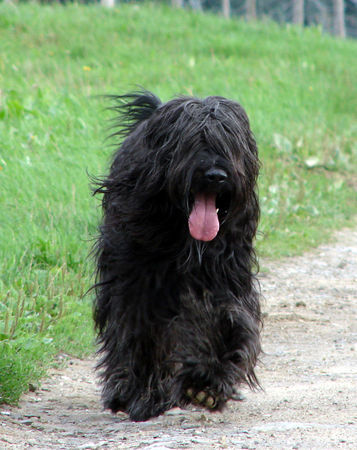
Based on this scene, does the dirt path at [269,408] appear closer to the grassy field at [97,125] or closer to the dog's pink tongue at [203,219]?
the grassy field at [97,125]

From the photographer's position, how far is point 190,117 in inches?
147

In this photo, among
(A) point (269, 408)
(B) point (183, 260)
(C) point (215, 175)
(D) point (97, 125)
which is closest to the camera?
(C) point (215, 175)

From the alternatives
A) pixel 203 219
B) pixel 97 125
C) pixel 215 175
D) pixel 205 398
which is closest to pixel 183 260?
pixel 203 219

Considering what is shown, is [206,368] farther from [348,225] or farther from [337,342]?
[348,225]

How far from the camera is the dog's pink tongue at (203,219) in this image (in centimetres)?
357

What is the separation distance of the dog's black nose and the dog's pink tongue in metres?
0.11

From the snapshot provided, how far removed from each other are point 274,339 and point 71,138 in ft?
11.9

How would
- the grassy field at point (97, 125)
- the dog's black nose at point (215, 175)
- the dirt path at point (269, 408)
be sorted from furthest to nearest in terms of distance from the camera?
the grassy field at point (97, 125) < the dog's black nose at point (215, 175) < the dirt path at point (269, 408)

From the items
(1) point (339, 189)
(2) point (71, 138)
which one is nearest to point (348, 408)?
(2) point (71, 138)

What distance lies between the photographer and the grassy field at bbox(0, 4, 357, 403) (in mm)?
5355

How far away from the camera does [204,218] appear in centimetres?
358

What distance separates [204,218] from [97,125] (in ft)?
18.5

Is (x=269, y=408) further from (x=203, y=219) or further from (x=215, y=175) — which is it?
(x=215, y=175)

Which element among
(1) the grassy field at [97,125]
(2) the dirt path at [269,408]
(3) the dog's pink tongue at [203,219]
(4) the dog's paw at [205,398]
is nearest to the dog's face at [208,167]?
(3) the dog's pink tongue at [203,219]
